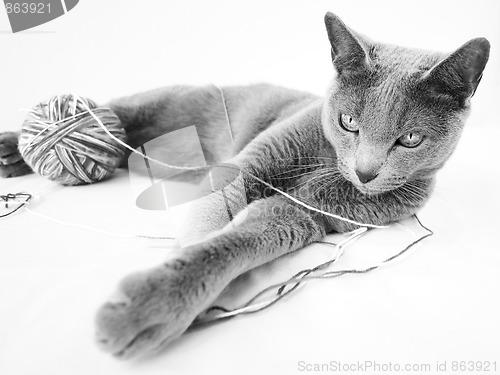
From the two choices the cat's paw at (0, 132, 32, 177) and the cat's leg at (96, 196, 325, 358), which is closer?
the cat's leg at (96, 196, 325, 358)

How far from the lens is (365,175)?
895mm

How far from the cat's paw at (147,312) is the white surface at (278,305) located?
0.15 feet

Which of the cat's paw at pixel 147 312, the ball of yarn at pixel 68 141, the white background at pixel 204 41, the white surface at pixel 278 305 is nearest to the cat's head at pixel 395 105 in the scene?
the white surface at pixel 278 305

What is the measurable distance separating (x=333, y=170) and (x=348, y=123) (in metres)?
0.14

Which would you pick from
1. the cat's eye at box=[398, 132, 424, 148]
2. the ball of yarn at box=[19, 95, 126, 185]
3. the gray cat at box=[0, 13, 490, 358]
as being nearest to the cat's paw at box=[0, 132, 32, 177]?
the ball of yarn at box=[19, 95, 126, 185]

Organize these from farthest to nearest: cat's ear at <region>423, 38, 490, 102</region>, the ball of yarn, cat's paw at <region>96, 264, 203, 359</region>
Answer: the ball of yarn, cat's ear at <region>423, 38, 490, 102</region>, cat's paw at <region>96, 264, 203, 359</region>

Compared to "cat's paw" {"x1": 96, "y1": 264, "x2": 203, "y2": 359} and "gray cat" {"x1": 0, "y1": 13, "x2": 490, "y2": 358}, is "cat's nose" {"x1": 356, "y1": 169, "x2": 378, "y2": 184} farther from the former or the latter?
"cat's paw" {"x1": 96, "y1": 264, "x2": 203, "y2": 359}

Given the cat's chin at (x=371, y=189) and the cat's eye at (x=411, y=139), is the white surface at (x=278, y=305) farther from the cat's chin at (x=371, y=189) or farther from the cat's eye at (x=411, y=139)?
the cat's eye at (x=411, y=139)

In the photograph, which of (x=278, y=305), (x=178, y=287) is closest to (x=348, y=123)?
(x=278, y=305)

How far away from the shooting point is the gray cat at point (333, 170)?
616mm

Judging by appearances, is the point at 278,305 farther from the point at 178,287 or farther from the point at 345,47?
the point at 345,47

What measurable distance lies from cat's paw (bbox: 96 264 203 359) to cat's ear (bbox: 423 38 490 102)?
0.62 meters

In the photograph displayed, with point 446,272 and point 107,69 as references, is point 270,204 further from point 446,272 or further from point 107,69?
point 107,69

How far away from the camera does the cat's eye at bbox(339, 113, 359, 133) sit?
935 mm
